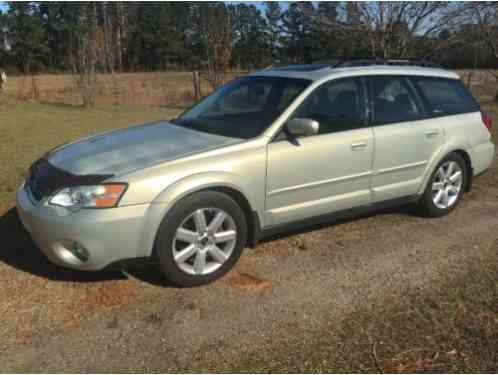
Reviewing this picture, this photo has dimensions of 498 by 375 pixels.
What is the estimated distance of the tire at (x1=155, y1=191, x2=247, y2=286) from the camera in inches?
133

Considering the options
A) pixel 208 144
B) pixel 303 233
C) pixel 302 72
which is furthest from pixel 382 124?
pixel 208 144

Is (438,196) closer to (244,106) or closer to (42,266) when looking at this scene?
(244,106)

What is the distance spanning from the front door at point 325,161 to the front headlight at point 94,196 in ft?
3.89

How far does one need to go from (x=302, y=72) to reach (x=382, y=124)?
872 mm

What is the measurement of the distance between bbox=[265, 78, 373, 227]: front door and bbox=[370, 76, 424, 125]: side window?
0.16 metres

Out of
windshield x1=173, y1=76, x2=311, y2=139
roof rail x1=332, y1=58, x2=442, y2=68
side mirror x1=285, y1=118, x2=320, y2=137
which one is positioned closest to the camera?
side mirror x1=285, y1=118, x2=320, y2=137

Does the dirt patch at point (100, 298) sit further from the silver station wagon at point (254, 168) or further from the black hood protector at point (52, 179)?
the black hood protector at point (52, 179)

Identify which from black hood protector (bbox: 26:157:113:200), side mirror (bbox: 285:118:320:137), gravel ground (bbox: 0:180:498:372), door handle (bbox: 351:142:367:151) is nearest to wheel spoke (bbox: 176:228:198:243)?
gravel ground (bbox: 0:180:498:372)

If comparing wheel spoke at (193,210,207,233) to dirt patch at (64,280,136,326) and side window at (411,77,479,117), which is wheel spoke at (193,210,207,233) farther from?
side window at (411,77,479,117)

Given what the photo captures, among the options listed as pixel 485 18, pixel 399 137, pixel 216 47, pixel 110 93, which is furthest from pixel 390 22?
pixel 110 93

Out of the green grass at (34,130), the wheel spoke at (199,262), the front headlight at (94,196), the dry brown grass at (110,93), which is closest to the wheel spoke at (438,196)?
the wheel spoke at (199,262)

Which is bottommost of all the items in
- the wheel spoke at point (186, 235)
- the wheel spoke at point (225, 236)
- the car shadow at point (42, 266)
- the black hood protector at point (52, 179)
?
the car shadow at point (42, 266)

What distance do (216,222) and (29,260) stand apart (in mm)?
1630

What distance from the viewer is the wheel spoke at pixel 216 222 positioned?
→ 11.7 feet
